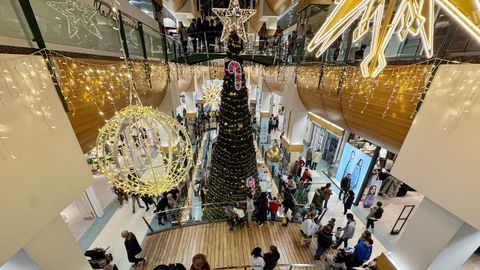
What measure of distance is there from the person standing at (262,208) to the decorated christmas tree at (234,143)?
13.6 inches

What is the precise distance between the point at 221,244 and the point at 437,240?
14.2 ft

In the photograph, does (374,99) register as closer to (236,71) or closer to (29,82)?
(236,71)

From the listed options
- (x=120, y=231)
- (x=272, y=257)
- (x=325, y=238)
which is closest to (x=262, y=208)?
(x=272, y=257)

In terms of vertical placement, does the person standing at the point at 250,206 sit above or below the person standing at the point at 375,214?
above

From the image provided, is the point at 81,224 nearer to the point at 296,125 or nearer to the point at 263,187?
the point at 263,187

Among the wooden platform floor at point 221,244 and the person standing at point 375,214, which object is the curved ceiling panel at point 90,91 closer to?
the wooden platform floor at point 221,244

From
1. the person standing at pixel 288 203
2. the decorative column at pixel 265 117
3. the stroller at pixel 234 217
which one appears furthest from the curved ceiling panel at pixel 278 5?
the stroller at pixel 234 217

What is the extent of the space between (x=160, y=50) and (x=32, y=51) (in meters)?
5.43

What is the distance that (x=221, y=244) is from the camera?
5121 millimetres

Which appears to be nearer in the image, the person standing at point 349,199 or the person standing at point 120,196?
the person standing at point 349,199

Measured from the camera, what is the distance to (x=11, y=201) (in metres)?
1.76

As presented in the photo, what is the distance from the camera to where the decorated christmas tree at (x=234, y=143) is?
180 inches

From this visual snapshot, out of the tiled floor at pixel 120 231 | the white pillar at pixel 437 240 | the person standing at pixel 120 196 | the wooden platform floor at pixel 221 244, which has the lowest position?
the tiled floor at pixel 120 231

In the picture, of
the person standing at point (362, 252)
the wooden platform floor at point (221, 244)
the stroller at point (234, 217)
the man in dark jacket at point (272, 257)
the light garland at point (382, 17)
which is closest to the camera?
the light garland at point (382, 17)
